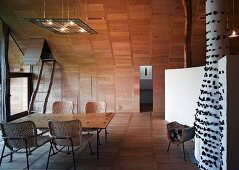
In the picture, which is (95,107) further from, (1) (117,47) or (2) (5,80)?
(2) (5,80)

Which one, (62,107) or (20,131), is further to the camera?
(62,107)

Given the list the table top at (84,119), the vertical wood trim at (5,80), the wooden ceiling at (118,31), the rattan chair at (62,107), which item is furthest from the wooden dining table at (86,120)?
the wooden ceiling at (118,31)

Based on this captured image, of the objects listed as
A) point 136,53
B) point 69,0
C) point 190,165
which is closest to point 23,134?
point 190,165

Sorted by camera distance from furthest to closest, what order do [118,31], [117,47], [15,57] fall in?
[15,57] → [117,47] → [118,31]

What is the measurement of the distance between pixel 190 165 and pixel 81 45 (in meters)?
5.86

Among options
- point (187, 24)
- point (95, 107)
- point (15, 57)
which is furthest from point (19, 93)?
point (187, 24)

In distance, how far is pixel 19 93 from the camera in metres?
10.7

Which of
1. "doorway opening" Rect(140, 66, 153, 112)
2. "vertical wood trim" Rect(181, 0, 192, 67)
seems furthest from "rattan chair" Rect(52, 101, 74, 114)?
"doorway opening" Rect(140, 66, 153, 112)

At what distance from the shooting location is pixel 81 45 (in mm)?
9391

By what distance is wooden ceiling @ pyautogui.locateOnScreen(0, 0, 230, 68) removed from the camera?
768 centimetres

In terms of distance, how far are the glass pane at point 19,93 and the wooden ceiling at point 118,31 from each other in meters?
1.47

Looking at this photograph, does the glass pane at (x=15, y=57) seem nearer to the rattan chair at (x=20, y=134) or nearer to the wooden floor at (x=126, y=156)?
the wooden floor at (x=126, y=156)

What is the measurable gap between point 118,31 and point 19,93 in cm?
480

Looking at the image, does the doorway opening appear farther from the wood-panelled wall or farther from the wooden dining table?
the wooden dining table
